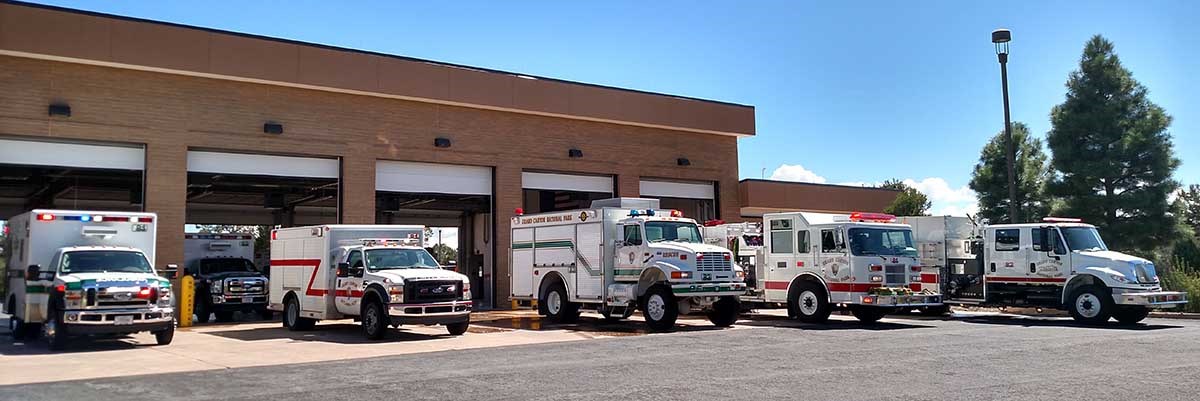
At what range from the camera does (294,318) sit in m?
20.5

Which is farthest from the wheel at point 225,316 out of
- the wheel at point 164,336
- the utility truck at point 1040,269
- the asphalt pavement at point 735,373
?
the utility truck at point 1040,269

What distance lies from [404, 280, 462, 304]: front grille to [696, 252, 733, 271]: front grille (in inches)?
206

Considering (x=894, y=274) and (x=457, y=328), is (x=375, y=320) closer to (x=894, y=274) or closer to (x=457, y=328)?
(x=457, y=328)

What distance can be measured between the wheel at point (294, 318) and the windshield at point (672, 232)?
7.83m

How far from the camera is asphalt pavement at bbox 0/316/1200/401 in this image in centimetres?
1003

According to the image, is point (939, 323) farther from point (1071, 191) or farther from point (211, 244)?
point (211, 244)

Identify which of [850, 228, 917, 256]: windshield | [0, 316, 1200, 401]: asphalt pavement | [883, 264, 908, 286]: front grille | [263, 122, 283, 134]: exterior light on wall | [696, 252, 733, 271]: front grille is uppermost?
[263, 122, 283, 134]: exterior light on wall

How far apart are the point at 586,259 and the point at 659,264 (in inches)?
88.5

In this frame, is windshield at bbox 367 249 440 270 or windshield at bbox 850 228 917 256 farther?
windshield at bbox 850 228 917 256

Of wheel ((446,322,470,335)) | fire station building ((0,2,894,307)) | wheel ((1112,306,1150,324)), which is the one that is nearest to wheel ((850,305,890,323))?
wheel ((1112,306,1150,324))

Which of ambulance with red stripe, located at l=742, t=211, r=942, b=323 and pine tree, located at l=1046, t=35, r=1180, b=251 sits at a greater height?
pine tree, located at l=1046, t=35, r=1180, b=251

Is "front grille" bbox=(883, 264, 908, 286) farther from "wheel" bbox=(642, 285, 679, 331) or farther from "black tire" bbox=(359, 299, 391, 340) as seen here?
"black tire" bbox=(359, 299, 391, 340)

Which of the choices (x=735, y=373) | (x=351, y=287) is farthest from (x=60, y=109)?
(x=735, y=373)

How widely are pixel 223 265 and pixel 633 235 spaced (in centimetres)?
1232
